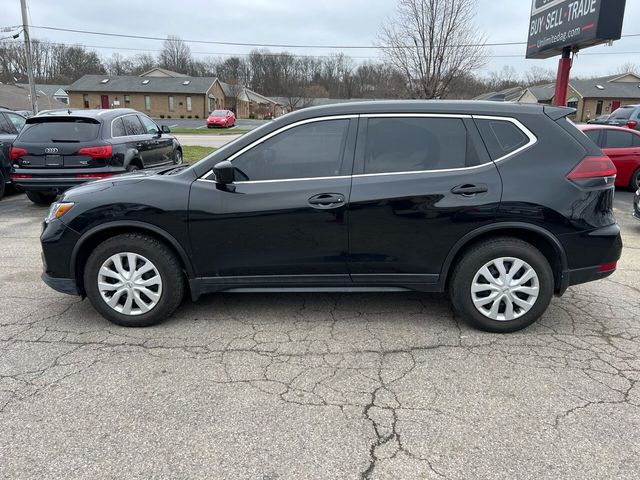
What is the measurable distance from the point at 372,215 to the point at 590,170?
67.3 inches

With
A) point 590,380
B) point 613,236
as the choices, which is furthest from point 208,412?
point 613,236

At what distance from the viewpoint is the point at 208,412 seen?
9.02ft

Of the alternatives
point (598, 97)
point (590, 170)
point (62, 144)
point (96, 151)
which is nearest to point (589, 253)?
point (590, 170)

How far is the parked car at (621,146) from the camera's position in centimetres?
1044

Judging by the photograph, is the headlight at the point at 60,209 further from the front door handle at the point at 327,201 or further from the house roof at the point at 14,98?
the house roof at the point at 14,98

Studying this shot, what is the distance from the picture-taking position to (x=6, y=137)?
947 centimetres

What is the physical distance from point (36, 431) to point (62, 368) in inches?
28.4

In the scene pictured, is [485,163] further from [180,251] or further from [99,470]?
[99,470]

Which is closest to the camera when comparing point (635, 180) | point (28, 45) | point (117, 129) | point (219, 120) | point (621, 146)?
point (117, 129)

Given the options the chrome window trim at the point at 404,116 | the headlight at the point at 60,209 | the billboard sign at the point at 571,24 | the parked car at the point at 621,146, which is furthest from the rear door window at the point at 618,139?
the headlight at the point at 60,209

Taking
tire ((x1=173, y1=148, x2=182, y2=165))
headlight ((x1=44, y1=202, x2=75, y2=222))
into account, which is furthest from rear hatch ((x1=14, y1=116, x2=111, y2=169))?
headlight ((x1=44, y1=202, x2=75, y2=222))

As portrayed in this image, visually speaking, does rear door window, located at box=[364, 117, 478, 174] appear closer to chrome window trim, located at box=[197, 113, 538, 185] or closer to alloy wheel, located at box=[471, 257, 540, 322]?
Answer: chrome window trim, located at box=[197, 113, 538, 185]

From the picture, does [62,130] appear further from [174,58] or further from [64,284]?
[174,58]

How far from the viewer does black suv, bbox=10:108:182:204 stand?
767 centimetres
